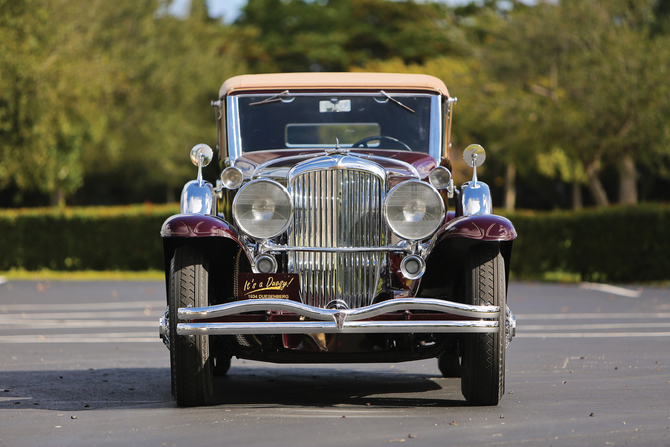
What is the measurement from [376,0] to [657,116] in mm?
27748

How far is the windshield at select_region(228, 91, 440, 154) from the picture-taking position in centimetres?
688

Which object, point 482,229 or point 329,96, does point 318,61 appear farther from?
point 482,229

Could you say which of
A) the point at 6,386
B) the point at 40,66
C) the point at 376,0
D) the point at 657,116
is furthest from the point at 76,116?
the point at 376,0

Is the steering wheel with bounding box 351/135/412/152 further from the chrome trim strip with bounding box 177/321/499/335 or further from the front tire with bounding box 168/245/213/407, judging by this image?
the chrome trim strip with bounding box 177/321/499/335

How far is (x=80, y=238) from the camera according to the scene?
23.9 m

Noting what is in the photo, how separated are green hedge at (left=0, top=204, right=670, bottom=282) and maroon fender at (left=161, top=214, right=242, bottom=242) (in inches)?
574

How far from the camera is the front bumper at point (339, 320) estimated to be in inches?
203

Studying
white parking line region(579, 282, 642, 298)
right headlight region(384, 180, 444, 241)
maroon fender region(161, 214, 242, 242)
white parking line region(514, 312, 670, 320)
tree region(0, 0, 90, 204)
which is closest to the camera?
maroon fender region(161, 214, 242, 242)

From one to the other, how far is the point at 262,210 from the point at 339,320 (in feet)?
3.10

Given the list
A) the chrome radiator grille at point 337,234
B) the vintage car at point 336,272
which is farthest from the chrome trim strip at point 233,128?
the chrome radiator grille at point 337,234

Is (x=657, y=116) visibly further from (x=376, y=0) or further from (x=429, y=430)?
(x=376, y=0)

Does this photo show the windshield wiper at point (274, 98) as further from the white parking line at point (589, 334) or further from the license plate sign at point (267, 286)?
the white parking line at point (589, 334)

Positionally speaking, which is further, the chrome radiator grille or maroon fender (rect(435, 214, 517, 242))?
the chrome radiator grille

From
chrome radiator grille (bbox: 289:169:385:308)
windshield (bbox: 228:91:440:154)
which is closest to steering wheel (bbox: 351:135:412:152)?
windshield (bbox: 228:91:440:154)
